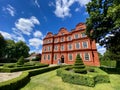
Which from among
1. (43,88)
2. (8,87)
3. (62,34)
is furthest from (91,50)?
(8,87)

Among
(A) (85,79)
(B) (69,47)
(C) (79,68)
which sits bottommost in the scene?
(A) (85,79)

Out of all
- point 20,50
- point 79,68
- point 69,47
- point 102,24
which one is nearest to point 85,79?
point 79,68

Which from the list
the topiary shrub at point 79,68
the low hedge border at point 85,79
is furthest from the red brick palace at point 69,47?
the low hedge border at point 85,79

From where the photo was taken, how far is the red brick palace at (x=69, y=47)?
23675 millimetres

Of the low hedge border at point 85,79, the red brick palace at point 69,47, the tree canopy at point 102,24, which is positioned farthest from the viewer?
the red brick palace at point 69,47

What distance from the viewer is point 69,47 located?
2961cm

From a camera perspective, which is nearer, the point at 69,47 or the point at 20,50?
the point at 69,47

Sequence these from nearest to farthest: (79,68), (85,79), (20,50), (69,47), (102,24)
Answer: (85,79), (79,68), (102,24), (69,47), (20,50)

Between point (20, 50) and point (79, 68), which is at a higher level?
point (20, 50)

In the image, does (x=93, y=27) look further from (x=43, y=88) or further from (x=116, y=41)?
(x=43, y=88)

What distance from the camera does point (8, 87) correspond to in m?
6.91

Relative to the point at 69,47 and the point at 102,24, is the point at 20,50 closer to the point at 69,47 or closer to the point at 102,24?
the point at 69,47

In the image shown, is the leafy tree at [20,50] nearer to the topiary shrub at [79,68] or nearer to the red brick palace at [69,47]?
the red brick palace at [69,47]

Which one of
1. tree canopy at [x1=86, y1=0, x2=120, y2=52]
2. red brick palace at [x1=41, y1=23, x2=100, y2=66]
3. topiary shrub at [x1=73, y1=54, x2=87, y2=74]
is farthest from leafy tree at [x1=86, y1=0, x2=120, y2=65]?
red brick palace at [x1=41, y1=23, x2=100, y2=66]
